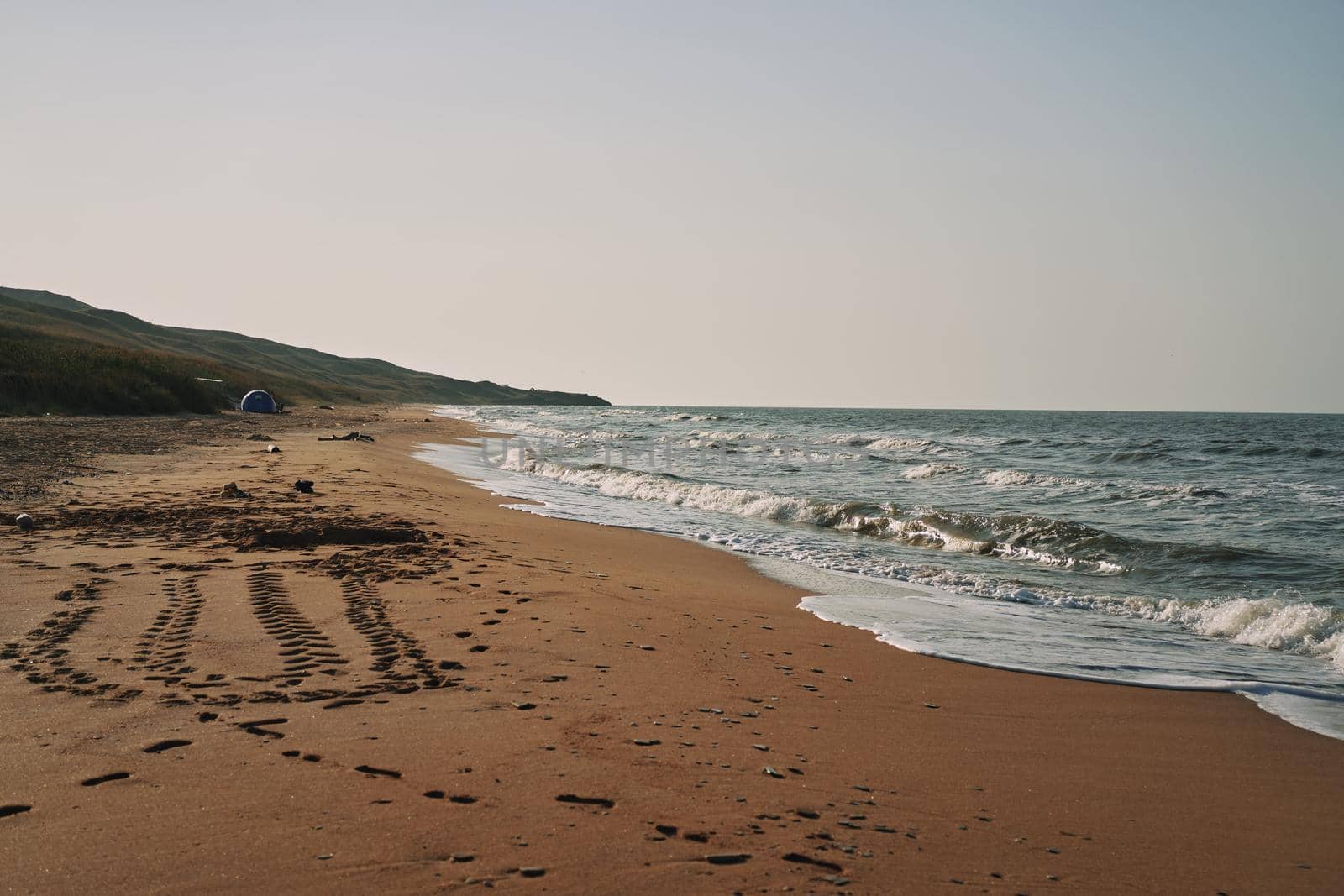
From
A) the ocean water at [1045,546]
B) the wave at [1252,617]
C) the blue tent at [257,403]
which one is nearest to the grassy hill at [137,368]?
the blue tent at [257,403]

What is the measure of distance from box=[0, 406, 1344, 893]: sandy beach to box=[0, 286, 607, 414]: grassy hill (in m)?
27.3

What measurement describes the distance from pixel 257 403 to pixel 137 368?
7.28 m

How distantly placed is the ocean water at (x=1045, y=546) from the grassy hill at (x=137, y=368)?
46.7 feet

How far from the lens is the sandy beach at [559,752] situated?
3.05 metres

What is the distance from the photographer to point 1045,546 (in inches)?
531

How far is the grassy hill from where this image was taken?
1215 inches

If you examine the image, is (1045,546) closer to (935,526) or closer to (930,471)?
(935,526)

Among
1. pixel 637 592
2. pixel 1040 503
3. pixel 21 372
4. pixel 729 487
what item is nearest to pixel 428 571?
pixel 637 592

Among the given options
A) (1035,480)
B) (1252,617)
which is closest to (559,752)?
(1252,617)

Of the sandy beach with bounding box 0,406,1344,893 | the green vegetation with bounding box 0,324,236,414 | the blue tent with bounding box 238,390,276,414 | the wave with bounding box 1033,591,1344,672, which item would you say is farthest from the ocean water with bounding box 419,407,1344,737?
the blue tent with bounding box 238,390,276,414

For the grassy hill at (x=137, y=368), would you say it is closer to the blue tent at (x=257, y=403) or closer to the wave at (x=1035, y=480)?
the blue tent at (x=257, y=403)

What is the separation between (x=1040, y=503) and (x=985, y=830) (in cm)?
1621

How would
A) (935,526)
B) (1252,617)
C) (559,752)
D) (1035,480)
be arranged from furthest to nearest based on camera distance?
(1035,480), (935,526), (1252,617), (559,752)

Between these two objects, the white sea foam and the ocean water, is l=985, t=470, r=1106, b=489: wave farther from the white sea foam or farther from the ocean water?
the white sea foam
